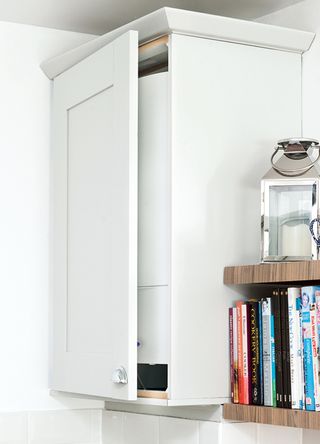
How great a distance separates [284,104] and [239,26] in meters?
0.26

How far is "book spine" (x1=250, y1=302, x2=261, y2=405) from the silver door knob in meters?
0.32

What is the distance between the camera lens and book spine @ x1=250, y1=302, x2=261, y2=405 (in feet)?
7.36

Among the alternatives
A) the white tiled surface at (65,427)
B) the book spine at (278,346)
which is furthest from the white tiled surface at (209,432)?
the white tiled surface at (65,427)

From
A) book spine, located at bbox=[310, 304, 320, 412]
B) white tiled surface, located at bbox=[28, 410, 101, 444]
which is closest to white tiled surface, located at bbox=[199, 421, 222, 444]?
book spine, located at bbox=[310, 304, 320, 412]

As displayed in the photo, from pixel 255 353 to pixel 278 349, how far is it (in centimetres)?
9

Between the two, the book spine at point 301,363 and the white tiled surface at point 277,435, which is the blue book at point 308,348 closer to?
the book spine at point 301,363

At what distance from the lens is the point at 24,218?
9.02 ft

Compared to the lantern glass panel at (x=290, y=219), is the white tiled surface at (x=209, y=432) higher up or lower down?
lower down

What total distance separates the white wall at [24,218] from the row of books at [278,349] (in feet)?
2.30

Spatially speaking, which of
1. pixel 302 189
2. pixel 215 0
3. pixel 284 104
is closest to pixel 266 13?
pixel 215 0

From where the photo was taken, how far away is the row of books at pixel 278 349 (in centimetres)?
209

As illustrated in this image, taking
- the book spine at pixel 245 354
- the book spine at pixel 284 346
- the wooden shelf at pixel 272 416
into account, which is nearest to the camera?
the wooden shelf at pixel 272 416

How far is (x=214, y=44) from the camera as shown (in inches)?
93.2

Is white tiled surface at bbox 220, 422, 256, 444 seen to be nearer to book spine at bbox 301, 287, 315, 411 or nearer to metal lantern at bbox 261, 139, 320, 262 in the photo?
book spine at bbox 301, 287, 315, 411
